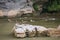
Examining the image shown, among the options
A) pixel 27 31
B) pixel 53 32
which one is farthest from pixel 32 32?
pixel 53 32

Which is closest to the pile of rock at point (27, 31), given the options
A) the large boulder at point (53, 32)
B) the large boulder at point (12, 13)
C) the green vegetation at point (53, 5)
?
the large boulder at point (53, 32)

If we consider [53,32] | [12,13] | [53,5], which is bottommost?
[53,32]

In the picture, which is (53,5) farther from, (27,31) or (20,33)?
(20,33)

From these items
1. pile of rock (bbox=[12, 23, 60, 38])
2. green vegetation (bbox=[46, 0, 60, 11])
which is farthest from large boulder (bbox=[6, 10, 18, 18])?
pile of rock (bbox=[12, 23, 60, 38])

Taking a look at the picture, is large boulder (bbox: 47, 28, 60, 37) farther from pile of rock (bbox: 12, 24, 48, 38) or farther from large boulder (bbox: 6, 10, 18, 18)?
large boulder (bbox: 6, 10, 18, 18)

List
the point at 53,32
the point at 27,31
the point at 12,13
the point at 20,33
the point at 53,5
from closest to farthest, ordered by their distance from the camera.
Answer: the point at 20,33 < the point at 27,31 < the point at 53,32 < the point at 12,13 < the point at 53,5

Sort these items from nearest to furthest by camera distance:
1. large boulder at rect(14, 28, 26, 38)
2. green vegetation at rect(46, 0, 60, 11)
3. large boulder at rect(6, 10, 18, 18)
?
large boulder at rect(14, 28, 26, 38) → large boulder at rect(6, 10, 18, 18) → green vegetation at rect(46, 0, 60, 11)

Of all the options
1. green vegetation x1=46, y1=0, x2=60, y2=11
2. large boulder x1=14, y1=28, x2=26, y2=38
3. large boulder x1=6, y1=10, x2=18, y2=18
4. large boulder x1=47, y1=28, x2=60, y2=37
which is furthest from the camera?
green vegetation x1=46, y1=0, x2=60, y2=11

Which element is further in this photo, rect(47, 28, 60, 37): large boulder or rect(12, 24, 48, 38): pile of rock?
rect(47, 28, 60, 37): large boulder

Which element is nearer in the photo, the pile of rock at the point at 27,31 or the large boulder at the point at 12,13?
the pile of rock at the point at 27,31

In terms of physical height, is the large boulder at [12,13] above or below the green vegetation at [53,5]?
below

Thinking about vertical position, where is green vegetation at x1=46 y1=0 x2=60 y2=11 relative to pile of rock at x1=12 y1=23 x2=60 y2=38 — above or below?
above

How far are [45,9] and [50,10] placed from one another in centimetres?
26

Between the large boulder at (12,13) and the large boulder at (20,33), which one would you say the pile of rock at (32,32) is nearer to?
the large boulder at (20,33)
